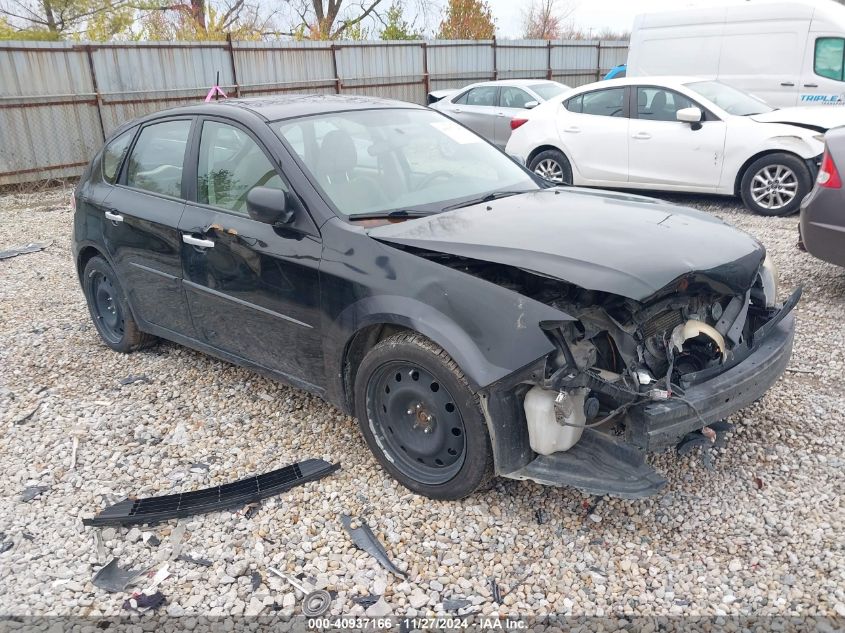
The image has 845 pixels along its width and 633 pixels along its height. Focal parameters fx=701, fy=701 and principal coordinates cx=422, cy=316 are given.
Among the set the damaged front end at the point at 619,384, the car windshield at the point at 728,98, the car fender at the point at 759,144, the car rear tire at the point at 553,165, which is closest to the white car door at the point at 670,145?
the car fender at the point at 759,144

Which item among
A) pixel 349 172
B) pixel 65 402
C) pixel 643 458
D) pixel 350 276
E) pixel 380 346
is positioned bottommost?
pixel 65 402

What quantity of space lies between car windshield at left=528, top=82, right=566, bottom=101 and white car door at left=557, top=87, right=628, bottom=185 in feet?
7.99

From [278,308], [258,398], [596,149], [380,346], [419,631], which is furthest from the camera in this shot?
[596,149]

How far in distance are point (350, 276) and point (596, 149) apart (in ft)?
22.9

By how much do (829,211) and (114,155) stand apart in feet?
16.6

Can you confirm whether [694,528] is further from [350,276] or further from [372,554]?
[350,276]

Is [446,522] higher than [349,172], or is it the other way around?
[349,172]

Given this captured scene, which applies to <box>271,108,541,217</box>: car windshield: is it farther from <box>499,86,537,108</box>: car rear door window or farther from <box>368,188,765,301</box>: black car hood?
<box>499,86,537,108</box>: car rear door window

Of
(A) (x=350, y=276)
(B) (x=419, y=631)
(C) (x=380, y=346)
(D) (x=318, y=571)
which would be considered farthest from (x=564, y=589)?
(A) (x=350, y=276)

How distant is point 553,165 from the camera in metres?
9.84

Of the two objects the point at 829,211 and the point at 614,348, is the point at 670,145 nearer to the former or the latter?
the point at 829,211

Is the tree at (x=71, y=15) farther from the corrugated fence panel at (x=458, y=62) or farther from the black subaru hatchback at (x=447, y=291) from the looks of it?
the black subaru hatchback at (x=447, y=291)

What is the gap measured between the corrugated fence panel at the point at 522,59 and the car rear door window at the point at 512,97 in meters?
7.89

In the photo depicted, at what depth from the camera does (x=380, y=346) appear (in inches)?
124
